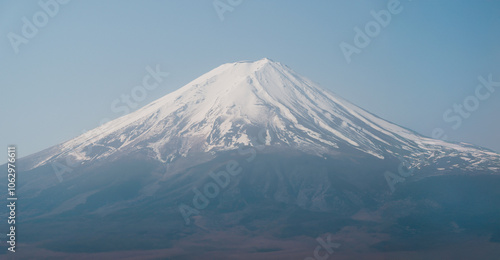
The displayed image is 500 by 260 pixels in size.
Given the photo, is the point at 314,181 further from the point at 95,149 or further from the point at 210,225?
the point at 95,149

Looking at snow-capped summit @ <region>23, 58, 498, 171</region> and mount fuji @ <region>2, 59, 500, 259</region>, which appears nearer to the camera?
mount fuji @ <region>2, 59, 500, 259</region>

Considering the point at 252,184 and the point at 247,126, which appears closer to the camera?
the point at 252,184

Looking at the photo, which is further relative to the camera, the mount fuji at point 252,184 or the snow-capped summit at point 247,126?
the snow-capped summit at point 247,126

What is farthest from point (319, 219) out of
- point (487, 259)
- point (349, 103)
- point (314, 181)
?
point (349, 103)
